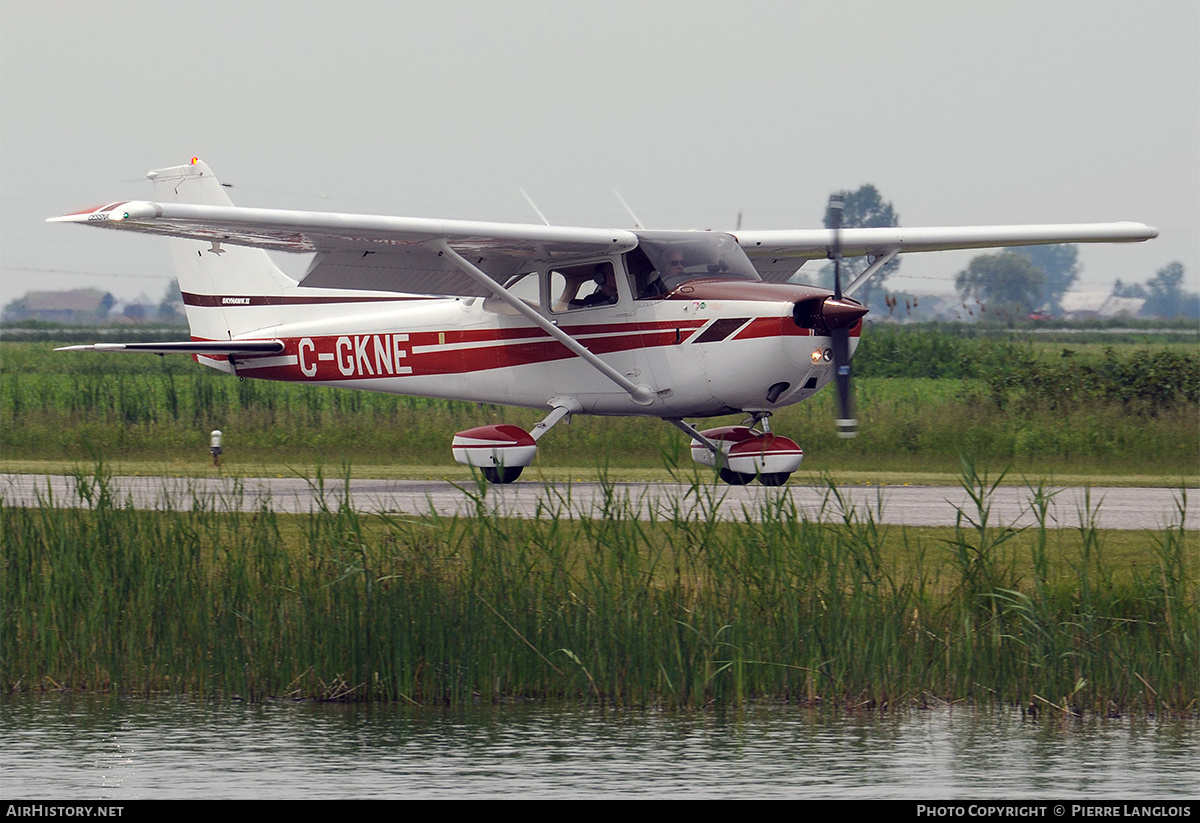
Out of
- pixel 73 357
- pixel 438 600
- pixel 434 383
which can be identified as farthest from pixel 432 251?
pixel 73 357

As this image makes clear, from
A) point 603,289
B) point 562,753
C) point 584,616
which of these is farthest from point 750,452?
point 562,753

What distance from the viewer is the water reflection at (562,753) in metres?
7.47

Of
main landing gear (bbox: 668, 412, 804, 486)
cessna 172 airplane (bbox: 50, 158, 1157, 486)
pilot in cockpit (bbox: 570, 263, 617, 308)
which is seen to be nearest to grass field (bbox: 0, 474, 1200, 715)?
cessna 172 airplane (bbox: 50, 158, 1157, 486)

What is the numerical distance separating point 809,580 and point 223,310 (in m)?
15.7

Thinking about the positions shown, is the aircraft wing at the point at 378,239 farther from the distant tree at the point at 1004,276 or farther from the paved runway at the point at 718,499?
the distant tree at the point at 1004,276

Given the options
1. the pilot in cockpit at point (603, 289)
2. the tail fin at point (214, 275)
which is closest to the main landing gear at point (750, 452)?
the pilot in cockpit at point (603, 289)

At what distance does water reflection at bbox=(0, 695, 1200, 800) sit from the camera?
24.5 ft

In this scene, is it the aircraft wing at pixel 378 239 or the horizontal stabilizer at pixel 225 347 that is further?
the horizontal stabilizer at pixel 225 347

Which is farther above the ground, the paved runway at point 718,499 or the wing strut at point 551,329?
the wing strut at point 551,329

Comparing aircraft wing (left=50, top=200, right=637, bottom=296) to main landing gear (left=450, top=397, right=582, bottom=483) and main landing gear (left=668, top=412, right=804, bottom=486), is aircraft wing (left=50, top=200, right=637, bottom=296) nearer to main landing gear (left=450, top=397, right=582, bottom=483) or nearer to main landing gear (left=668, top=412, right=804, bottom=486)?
main landing gear (left=450, top=397, right=582, bottom=483)

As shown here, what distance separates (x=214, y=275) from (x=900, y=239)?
9786 millimetres

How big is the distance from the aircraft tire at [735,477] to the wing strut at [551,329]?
47.9 inches
